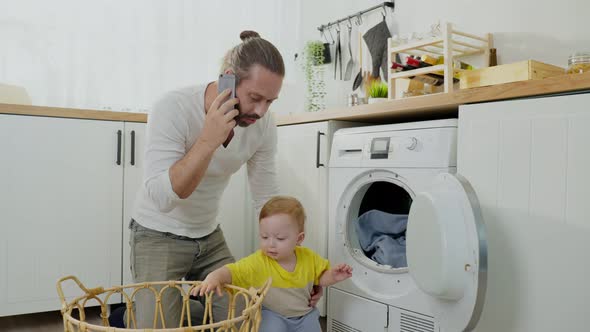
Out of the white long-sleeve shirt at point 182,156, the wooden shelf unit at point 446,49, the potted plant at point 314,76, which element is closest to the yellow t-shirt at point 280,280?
the white long-sleeve shirt at point 182,156

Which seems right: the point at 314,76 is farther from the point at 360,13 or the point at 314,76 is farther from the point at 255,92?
the point at 255,92

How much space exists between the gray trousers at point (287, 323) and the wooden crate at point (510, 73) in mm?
922

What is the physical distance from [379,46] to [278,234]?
1323 mm

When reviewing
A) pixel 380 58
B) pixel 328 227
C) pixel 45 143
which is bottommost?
pixel 328 227

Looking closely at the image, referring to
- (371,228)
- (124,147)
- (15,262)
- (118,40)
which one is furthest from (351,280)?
(118,40)

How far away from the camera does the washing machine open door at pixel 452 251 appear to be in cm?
113

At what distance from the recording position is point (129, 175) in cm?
217

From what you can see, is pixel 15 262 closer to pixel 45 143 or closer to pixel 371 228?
pixel 45 143

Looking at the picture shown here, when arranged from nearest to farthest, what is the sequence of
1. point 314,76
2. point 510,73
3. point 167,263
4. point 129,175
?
point 167,263 → point 510,73 → point 129,175 → point 314,76

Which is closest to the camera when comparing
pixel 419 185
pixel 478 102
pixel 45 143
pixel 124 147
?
pixel 478 102

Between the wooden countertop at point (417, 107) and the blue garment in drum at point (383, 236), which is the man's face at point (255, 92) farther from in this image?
the blue garment in drum at point (383, 236)

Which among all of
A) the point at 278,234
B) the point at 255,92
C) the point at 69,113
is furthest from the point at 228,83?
the point at 69,113

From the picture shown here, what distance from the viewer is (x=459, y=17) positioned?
83.2 inches

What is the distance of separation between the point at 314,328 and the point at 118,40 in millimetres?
1830
